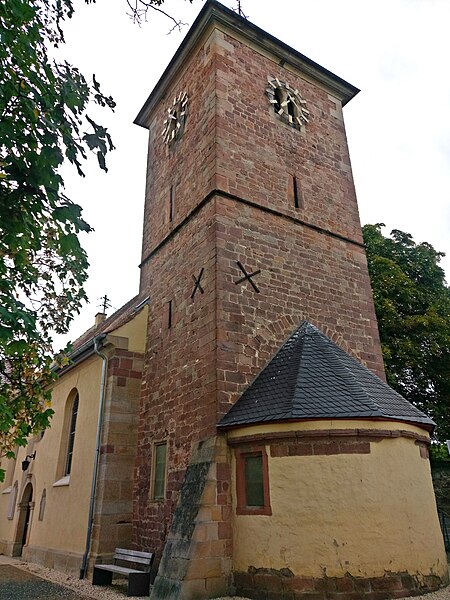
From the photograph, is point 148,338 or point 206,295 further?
point 148,338

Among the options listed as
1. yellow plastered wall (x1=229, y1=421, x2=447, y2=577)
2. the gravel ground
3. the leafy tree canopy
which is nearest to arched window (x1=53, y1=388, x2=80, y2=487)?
the gravel ground

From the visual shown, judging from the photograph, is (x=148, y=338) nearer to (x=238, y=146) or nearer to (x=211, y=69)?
(x=238, y=146)

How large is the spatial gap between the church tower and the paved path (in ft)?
5.33

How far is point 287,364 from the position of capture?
28.7ft

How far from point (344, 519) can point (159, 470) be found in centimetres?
410

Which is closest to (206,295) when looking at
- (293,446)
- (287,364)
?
(287,364)

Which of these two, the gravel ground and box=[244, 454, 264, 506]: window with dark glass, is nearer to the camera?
the gravel ground

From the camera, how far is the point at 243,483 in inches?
301

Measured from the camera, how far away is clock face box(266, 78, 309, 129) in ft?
41.7

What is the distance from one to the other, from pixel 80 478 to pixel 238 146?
8.28m

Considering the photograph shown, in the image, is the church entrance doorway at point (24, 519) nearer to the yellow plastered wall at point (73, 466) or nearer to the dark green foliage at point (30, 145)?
the yellow plastered wall at point (73, 466)

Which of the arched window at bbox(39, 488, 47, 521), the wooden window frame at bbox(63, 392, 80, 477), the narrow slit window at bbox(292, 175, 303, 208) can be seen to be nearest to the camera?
the narrow slit window at bbox(292, 175, 303, 208)

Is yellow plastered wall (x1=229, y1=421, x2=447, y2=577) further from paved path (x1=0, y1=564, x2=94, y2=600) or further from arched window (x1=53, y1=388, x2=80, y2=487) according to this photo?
arched window (x1=53, y1=388, x2=80, y2=487)

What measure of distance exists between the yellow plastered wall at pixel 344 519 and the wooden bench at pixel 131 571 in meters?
1.78
